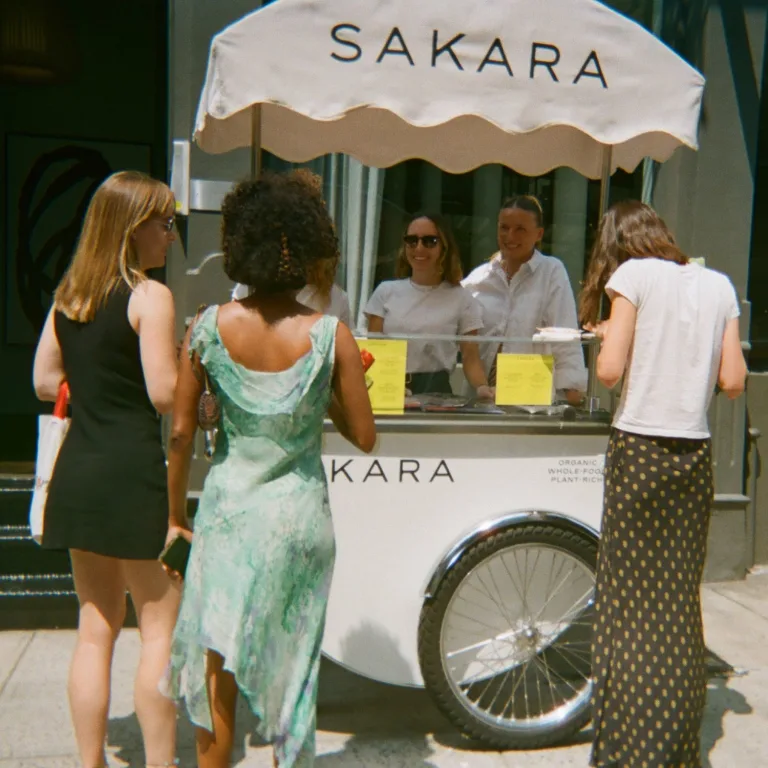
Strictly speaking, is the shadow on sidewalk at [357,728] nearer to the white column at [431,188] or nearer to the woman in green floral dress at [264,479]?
the woman in green floral dress at [264,479]

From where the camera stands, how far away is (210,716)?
233 centimetres

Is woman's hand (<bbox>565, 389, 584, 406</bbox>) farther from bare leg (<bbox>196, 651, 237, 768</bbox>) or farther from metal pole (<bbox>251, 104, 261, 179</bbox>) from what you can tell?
bare leg (<bbox>196, 651, 237, 768</bbox>)

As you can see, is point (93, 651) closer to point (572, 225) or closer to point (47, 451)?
point (47, 451)

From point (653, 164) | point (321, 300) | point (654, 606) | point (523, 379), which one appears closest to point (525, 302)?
point (523, 379)

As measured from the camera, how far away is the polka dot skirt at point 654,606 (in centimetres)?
282

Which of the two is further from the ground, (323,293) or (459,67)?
(459,67)

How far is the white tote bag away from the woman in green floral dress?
1.95 feet

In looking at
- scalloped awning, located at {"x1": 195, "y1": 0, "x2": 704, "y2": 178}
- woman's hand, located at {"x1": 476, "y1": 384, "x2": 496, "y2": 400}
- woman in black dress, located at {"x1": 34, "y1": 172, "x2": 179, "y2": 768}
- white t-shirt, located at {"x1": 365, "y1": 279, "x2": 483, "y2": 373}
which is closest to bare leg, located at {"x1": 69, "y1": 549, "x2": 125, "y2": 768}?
woman in black dress, located at {"x1": 34, "y1": 172, "x2": 179, "y2": 768}

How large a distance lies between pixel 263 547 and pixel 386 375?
1135mm

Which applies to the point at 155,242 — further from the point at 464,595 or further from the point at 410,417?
the point at 464,595

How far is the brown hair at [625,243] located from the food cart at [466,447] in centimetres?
33

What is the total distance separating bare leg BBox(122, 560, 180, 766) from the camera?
2680mm

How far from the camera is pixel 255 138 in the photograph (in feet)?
11.2

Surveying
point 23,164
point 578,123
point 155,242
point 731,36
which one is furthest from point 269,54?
point 23,164
